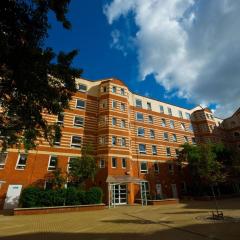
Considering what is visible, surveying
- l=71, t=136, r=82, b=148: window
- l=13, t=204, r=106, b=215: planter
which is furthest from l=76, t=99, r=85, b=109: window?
l=13, t=204, r=106, b=215: planter

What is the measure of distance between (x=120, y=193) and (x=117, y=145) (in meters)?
6.69

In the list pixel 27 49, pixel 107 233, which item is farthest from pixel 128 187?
pixel 27 49

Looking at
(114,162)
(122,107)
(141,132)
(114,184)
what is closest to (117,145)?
(114,162)

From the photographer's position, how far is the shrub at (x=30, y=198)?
1966 centimetres

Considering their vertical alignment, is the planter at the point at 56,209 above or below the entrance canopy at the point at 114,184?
below

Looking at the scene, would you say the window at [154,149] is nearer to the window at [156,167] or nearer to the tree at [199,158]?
the window at [156,167]

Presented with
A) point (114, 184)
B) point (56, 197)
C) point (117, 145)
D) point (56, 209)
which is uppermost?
point (117, 145)

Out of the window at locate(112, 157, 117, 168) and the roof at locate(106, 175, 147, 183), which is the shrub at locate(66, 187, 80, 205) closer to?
the roof at locate(106, 175, 147, 183)

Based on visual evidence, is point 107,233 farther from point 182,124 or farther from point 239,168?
point 182,124

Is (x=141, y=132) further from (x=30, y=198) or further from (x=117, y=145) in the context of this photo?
(x=30, y=198)

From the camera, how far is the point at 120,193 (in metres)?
28.1

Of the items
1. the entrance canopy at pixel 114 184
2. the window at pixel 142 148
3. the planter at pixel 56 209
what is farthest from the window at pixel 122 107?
the planter at pixel 56 209

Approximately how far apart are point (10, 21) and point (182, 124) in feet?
132

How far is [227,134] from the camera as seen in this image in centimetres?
5103
